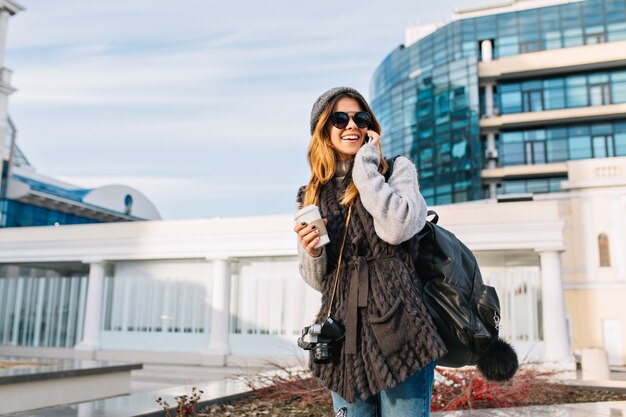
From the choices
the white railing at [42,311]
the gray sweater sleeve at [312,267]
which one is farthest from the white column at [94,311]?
the gray sweater sleeve at [312,267]

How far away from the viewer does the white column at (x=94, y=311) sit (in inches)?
704

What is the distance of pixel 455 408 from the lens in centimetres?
589

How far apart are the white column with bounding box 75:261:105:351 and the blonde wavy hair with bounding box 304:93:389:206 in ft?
57.6

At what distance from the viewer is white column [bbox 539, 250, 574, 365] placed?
44.8 feet

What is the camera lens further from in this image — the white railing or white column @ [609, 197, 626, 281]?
white column @ [609, 197, 626, 281]

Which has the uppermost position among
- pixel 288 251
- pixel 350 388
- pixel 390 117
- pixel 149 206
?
pixel 390 117

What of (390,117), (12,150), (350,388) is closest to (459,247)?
(350,388)

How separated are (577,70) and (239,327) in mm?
26706

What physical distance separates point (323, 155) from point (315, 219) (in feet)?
1.06

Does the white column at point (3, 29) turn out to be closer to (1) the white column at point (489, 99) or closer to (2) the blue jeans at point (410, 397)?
(1) the white column at point (489, 99)

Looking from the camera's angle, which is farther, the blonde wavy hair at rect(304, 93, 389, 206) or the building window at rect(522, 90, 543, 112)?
the building window at rect(522, 90, 543, 112)

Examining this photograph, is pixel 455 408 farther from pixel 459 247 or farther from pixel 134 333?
pixel 134 333

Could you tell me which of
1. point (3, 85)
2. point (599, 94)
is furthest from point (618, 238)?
point (3, 85)

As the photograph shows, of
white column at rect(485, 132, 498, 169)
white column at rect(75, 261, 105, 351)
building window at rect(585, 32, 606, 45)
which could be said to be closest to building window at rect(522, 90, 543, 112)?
white column at rect(485, 132, 498, 169)
